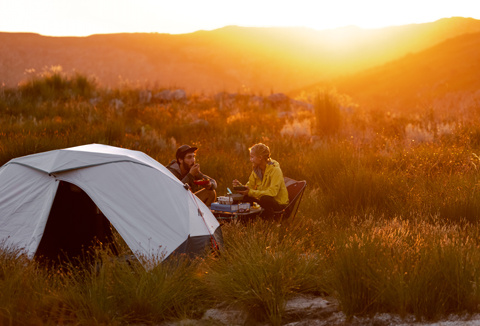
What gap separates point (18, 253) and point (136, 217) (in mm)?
1304

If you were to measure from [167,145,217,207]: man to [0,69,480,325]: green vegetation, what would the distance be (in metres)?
1.41

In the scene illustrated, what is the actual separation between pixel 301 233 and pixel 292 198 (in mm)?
816

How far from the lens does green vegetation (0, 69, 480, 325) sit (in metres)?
4.88

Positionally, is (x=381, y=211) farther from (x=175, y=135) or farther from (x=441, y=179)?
(x=175, y=135)

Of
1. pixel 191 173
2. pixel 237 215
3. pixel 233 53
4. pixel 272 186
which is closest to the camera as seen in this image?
pixel 237 215

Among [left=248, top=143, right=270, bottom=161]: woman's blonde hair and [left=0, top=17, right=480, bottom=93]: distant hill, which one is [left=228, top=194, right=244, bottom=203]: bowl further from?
[left=0, top=17, right=480, bottom=93]: distant hill

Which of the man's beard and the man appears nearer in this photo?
the man

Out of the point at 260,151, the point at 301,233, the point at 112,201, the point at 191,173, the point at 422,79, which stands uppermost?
the point at 260,151

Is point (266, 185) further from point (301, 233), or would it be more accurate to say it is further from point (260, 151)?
point (301, 233)

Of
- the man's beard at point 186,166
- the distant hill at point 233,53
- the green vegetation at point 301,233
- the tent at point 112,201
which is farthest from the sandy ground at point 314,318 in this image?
the distant hill at point 233,53

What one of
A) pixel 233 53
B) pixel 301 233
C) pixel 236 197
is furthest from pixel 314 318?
pixel 233 53

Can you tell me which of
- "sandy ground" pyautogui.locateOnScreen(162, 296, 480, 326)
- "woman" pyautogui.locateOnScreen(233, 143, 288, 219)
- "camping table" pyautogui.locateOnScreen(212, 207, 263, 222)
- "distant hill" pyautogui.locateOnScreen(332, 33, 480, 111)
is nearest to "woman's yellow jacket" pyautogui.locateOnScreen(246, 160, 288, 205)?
"woman" pyautogui.locateOnScreen(233, 143, 288, 219)

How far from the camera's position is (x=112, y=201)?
6191mm

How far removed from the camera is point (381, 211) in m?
8.85
